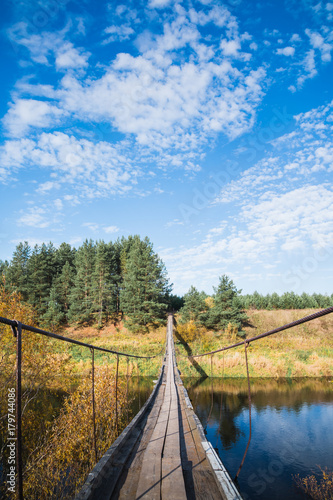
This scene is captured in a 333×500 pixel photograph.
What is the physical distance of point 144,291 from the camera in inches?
1245

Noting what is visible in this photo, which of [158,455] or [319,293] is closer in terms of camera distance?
[158,455]

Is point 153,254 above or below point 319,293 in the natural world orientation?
above

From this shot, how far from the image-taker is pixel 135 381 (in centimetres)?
1703

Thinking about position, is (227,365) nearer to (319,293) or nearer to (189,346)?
(189,346)

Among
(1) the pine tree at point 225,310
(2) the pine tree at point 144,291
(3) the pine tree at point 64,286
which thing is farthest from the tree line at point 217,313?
(3) the pine tree at point 64,286

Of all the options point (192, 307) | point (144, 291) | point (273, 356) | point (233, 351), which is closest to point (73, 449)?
point (233, 351)

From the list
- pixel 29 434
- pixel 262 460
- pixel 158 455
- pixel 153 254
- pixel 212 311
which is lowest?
pixel 262 460

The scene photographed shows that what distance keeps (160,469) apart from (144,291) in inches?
1148

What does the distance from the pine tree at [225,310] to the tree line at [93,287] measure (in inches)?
227

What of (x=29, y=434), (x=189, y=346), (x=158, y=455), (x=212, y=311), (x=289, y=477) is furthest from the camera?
(x=212, y=311)

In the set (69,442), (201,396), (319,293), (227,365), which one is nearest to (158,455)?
(69,442)

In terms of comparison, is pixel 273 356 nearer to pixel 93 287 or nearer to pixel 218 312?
pixel 218 312

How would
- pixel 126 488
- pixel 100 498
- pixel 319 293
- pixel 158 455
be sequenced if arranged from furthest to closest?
pixel 319 293, pixel 158 455, pixel 126 488, pixel 100 498

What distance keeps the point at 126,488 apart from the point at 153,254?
3213 centimetres
